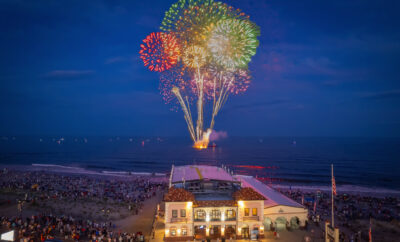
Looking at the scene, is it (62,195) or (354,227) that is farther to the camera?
(62,195)

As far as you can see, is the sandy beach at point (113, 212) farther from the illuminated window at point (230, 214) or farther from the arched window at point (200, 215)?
the illuminated window at point (230, 214)

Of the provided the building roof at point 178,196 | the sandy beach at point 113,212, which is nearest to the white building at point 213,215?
the building roof at point 178,196

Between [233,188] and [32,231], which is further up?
[233,188]

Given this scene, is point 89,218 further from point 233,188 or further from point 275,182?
point 275,182

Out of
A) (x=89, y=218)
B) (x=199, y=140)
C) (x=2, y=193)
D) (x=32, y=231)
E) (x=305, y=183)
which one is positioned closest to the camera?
(x=32, y=231)

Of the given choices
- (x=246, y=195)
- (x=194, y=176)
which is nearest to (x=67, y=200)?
(x=194, y=176)

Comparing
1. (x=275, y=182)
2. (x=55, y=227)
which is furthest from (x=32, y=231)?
(x=275, y=182)
